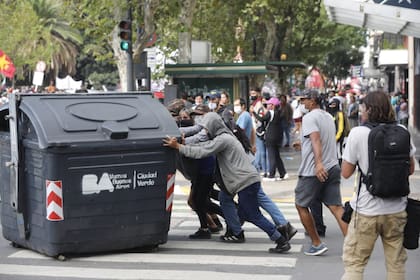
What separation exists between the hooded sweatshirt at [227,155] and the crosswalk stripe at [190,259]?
73 cm

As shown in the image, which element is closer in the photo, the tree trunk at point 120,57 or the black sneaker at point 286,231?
the black sneaker at point 286,231

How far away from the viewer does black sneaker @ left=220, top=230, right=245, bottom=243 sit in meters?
10.1

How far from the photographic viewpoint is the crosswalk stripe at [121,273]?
8.30 metres

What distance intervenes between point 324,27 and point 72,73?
3109 cm

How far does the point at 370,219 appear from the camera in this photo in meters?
6.55

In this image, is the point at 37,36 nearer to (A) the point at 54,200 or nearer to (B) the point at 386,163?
(A) the point at 54,200

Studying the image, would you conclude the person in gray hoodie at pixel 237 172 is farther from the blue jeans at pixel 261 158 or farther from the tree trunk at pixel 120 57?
the tree trunk at pixel 120 57

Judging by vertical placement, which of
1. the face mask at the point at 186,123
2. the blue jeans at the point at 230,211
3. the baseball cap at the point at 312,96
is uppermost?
the baseball cap at the point at 312,96

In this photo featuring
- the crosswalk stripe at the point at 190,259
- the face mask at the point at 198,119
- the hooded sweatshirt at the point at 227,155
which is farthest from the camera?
the face mask at the point at 198,119

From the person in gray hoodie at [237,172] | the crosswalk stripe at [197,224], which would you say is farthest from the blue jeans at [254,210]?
the crosswalk stripe at [197,224]

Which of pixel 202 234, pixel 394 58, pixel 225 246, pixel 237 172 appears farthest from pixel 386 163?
pixel 394 58

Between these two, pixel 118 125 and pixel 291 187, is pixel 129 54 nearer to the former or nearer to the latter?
pixel 291 187

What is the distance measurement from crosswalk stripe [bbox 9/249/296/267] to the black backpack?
A: 2.54m

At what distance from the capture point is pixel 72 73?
7244 cm
